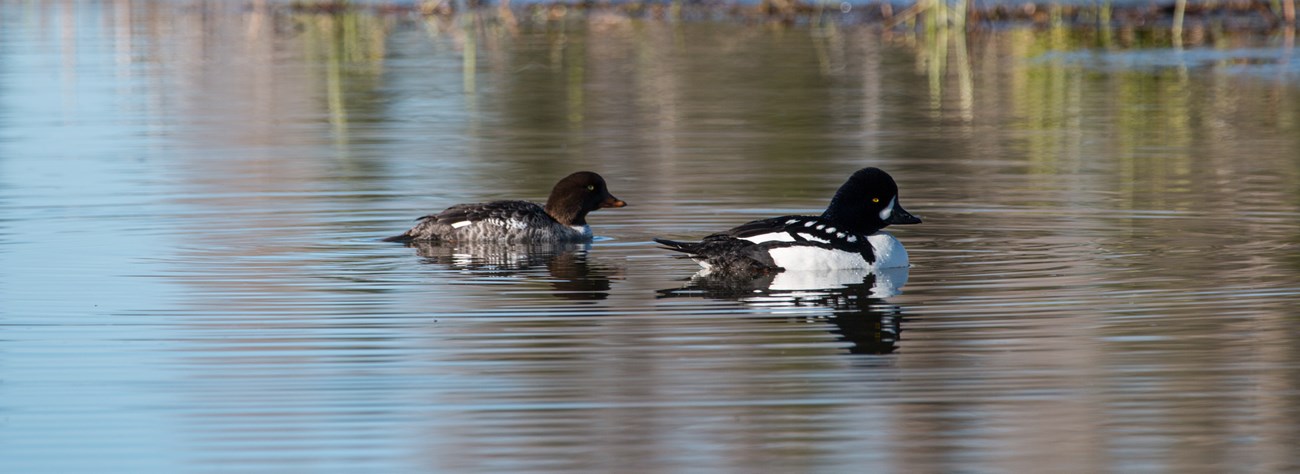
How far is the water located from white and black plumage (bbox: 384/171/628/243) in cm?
21

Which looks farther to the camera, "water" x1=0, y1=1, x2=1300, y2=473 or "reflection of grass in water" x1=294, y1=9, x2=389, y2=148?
"reflection of grass in water" x1=294, y1=9, x2=389, y2=148

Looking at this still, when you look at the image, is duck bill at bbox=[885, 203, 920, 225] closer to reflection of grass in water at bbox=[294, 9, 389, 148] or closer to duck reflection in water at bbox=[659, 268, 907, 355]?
duck reflection in water at bbox=[659, 268, 907, 355]

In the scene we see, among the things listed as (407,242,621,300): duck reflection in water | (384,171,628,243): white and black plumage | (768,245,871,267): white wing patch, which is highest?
(384,171,628,243): white and black plumage

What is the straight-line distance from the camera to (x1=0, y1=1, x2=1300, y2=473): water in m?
7.47

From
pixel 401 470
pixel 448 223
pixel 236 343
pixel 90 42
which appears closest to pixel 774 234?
pixel 448 223

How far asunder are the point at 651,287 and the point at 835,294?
3.53 ft

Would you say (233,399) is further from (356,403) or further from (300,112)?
(300,112)

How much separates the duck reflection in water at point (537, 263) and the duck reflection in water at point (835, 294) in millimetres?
544

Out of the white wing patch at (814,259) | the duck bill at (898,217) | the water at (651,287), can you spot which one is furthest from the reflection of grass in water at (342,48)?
the white wing patch at (814,259)

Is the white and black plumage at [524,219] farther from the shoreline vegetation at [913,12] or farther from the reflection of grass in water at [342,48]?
the shoreline vegetation at [913,12]

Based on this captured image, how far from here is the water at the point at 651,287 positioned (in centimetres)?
747

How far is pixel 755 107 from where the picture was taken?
22.7m

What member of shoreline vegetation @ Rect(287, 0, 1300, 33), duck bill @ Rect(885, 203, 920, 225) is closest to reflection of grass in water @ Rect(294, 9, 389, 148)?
shoreline vegetation @ Rect(287, 0, 1300, 33)

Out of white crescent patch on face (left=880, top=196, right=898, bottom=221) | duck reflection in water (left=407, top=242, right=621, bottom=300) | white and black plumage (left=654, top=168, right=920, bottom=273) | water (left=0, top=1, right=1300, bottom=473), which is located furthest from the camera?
white crescent patch on face (left=880, top=196, right=898, bottom=221)
